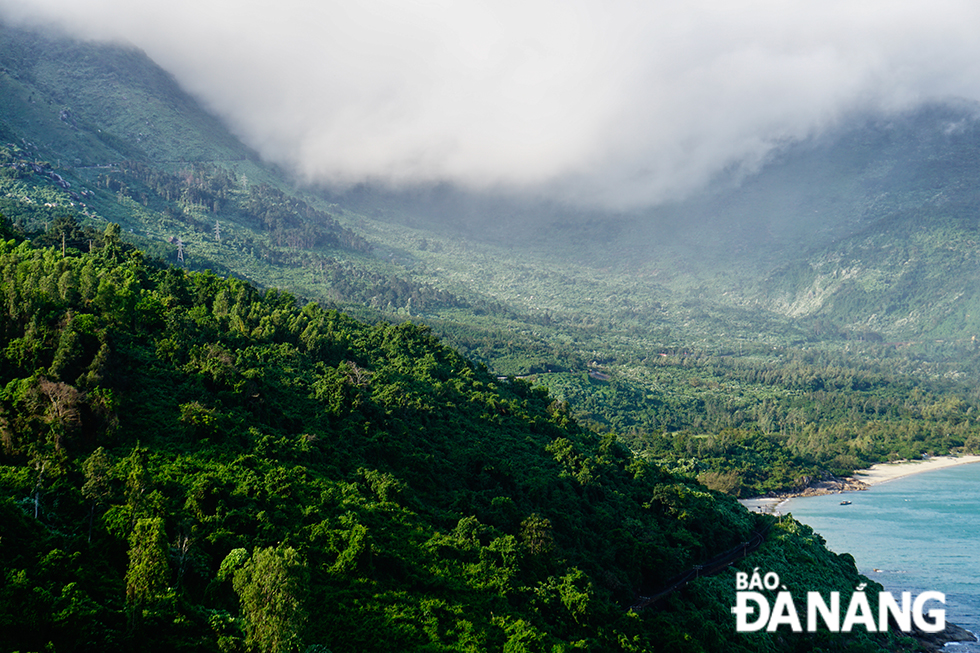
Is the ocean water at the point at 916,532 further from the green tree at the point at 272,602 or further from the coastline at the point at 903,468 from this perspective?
the green tree at the point at 272,602

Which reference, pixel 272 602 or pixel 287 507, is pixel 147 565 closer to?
pixel 272 602

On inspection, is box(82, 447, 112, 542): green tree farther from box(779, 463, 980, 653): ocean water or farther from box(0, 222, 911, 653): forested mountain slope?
box(779, 463, 980, 653): ocean water

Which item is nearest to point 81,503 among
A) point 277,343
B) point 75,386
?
point 75,386

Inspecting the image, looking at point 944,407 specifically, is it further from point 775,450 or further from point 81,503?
point 81,503

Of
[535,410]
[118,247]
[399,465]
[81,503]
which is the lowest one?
[81,503]

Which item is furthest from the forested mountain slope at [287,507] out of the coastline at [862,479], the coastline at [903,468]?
the coastline at [903,468]

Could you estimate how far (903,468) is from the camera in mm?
142875

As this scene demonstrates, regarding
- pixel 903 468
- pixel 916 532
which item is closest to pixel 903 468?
pixel 903 468

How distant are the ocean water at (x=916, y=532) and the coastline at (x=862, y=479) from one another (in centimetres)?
218

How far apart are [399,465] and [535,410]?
2762 centimetres

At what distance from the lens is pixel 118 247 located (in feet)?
230

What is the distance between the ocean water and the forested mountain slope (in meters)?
18.2

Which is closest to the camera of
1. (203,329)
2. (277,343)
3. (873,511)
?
(203,329)

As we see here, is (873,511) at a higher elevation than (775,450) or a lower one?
lower
